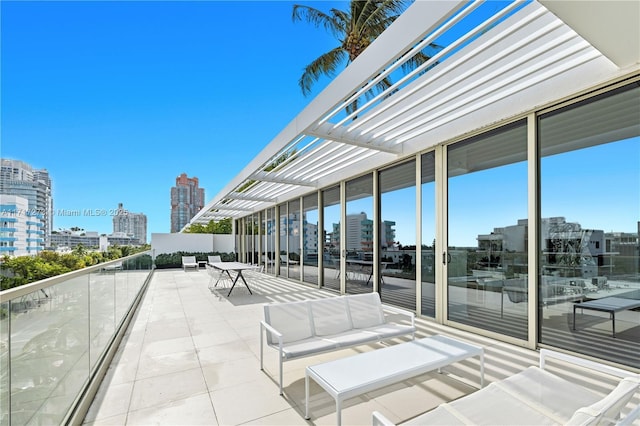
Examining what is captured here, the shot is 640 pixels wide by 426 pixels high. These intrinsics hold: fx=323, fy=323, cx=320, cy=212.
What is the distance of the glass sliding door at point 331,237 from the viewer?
8.80m

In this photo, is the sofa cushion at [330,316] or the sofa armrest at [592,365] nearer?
the sofa armrest at [592,365]

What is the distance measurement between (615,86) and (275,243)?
11124mm

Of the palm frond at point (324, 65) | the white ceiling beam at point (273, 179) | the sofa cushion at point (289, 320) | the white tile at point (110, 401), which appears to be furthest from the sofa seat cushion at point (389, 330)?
the palm frond at point (324, 65)

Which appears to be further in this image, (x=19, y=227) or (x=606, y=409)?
(x=19, y=227)

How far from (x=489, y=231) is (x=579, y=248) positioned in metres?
1.14

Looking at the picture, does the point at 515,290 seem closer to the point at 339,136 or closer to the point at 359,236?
the point at 339,136

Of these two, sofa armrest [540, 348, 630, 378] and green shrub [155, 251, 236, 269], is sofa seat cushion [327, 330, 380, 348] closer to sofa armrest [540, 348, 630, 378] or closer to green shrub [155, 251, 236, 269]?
sofa armrest [540, 348, 630, 378]

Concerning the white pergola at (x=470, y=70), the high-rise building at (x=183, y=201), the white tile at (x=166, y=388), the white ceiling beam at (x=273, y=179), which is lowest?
the white tile at (x=166, y=388)

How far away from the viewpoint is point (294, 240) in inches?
A: 452

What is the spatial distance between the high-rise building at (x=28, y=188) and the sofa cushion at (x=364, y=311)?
23.0m

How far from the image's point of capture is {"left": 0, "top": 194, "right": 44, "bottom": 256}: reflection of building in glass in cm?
1295

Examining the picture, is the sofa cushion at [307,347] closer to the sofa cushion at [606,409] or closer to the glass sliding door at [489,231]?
the sofa cushion at [606,409]

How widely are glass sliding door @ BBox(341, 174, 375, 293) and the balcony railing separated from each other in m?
5.19

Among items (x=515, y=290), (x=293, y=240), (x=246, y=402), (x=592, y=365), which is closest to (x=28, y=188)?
(x=293, y=240)
